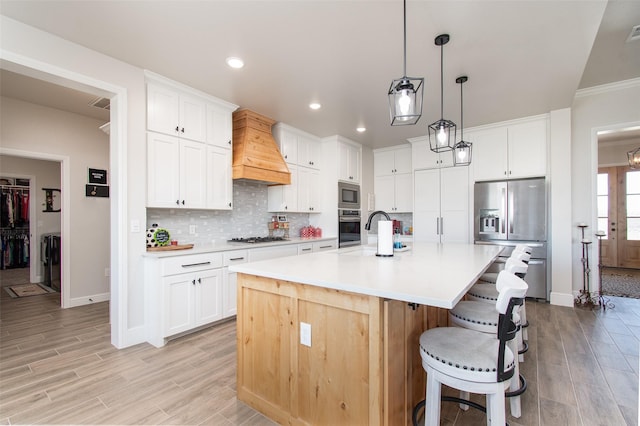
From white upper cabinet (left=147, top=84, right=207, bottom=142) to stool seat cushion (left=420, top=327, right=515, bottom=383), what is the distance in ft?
10.1

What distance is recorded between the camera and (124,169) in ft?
9.00

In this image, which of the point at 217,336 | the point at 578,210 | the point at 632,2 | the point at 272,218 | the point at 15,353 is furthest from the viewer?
the point at 272,218

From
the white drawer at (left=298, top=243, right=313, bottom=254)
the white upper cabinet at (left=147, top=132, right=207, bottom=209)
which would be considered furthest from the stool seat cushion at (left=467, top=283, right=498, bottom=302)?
the white upper cabinet at (left=147, top=132, right=207, bottom=209)

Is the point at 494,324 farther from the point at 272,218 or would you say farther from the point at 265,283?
the point at 272,218

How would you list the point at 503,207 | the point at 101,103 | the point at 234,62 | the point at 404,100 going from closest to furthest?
the point at 404,100
the point at 234,62
the point at 101,103
the point at 503,207

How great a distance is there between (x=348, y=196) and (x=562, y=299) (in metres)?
3.42

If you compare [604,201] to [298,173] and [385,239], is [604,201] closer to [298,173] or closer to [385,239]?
[298,173]

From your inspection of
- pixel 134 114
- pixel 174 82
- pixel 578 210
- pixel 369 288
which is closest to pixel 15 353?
pixel 134 114

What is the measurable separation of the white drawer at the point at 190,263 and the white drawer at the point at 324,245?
1.73 meters

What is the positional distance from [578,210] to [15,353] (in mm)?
6595

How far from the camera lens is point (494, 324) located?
5.66 feet

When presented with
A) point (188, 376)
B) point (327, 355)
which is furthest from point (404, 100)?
point (188, 376)

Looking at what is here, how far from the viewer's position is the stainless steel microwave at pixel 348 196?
206 inches

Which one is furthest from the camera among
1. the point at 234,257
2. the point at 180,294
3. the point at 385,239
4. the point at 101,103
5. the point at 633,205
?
the point at 633,205
